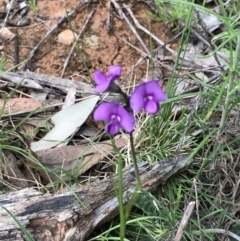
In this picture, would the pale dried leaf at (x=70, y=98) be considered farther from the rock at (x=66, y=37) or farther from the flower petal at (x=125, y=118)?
the flower petal at (x=125, y=118)

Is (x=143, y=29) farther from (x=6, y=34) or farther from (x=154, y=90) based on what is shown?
(x=154, y=90)

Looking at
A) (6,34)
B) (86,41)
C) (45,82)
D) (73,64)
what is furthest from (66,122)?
(6,34)

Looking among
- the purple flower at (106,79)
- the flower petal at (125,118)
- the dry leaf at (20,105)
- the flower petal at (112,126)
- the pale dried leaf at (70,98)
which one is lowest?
the pale dried leaf at (70,98)

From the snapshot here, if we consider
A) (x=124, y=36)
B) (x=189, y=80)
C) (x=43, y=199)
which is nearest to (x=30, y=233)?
(x=43, y=199)

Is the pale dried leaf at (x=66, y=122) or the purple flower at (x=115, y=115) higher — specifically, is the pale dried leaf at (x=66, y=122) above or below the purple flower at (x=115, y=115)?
below

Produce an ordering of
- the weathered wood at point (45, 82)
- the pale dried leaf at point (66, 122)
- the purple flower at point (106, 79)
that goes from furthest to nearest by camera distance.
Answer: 1. the weathered wood at point (45, 82)
2. the pale dried leaf at point (66, 122)
3. the purple flower at point (106, 79)

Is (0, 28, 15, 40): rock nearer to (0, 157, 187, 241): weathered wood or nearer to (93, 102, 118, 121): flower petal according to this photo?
(0, 157, 187, 241): weathered wood

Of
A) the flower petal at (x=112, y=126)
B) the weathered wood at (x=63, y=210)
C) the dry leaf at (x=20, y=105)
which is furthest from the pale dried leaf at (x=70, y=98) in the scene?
the flower petal at (x=112, y=126)
